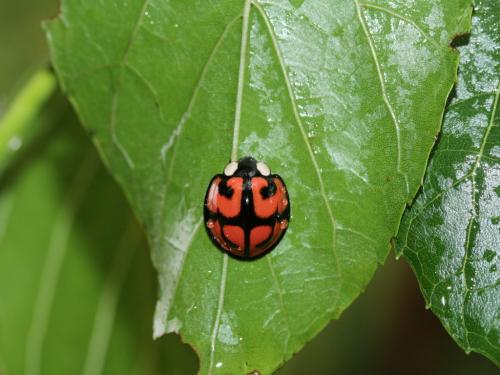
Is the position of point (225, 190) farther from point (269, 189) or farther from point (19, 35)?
point (19, 35)

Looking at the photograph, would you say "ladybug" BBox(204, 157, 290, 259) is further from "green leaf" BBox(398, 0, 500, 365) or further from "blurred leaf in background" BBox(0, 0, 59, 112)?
"blurred leaf in background" BBox(0, 0, 59, 112)

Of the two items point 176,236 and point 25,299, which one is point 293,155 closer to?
point 176,236

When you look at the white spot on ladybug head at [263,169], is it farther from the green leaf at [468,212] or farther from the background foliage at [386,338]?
the background foliage at [386,338]

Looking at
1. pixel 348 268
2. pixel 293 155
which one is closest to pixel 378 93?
pixel 293 155

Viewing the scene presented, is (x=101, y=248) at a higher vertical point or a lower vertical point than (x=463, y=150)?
lower

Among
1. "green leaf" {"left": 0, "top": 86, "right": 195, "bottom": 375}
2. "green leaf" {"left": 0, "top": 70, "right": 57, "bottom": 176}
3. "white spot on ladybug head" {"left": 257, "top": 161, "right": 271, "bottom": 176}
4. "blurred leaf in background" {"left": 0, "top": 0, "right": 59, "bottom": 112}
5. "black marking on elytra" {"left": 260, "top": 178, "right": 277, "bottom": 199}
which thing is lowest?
"green leaf" {"left": 0, "top": 86, "right": 195, "bottom": 375}

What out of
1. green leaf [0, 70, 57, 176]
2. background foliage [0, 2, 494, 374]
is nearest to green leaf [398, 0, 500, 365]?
green leaf [0, 70, 57, 176]
